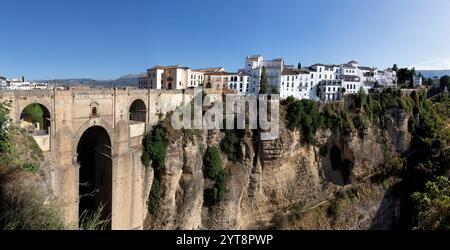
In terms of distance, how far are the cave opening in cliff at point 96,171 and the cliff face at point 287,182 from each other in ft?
10.2

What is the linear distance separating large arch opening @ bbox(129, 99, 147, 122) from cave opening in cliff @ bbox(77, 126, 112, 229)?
102 inches

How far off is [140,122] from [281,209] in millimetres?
12086

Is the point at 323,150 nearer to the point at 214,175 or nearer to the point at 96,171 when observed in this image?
the point at 214,175

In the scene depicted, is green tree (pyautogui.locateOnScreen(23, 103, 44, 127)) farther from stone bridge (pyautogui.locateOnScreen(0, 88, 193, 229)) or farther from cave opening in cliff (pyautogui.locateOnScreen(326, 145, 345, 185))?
cave opening in cliff (pyautogui.locateOnScreen(326, 145, 345, 185))

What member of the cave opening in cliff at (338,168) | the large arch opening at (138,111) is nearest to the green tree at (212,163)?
the large arch opening at (138,111)

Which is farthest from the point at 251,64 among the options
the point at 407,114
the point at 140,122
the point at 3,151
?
the point at 3,151

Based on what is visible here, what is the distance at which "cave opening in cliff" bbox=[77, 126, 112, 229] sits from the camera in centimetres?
1736

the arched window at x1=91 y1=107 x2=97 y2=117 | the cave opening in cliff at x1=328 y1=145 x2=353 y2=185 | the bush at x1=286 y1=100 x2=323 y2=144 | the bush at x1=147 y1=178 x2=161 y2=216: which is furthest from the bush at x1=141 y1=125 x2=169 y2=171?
the cave opening in cliff at x1=328 y1=145 x2=353 y2=185

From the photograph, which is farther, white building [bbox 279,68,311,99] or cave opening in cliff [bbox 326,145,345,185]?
white building [bbox 279,68,311,99]

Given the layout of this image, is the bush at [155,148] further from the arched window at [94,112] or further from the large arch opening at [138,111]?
the arched window at [94,112]

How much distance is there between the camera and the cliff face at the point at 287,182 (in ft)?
66.5

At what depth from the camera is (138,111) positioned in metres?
20.2

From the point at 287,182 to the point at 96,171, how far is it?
13.1m
